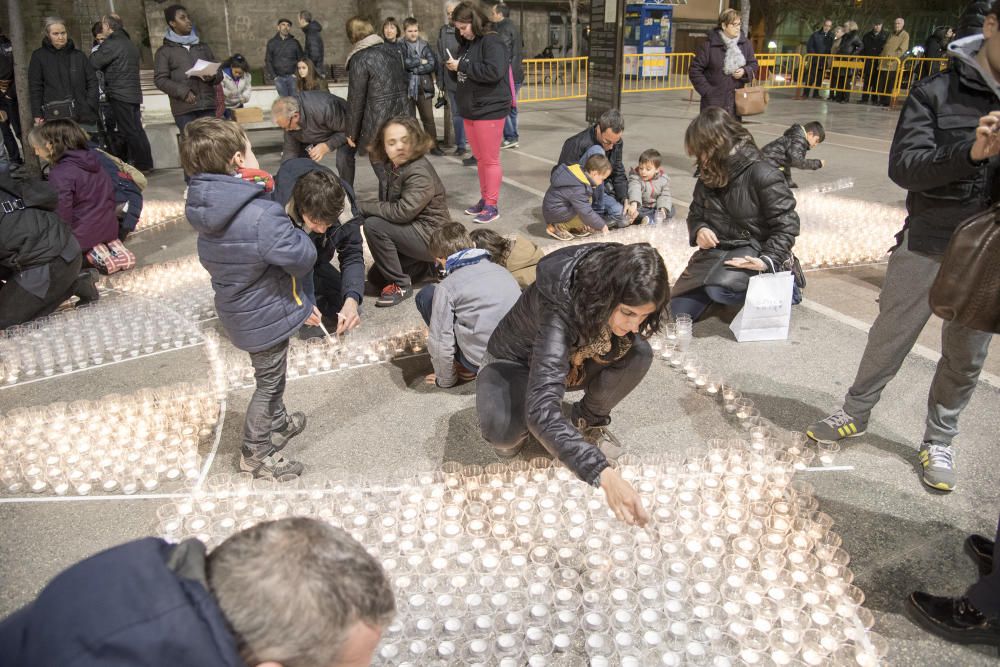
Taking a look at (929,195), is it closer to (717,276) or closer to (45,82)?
(717,276)

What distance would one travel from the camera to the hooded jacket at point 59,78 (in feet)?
25.0

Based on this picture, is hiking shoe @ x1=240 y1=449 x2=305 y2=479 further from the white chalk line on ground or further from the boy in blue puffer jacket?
the white chalk line on ground

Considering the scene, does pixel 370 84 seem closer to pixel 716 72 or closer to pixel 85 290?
pixel 85 290

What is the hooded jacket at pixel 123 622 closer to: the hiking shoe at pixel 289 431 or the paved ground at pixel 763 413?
the paved ground at pixel 763 413

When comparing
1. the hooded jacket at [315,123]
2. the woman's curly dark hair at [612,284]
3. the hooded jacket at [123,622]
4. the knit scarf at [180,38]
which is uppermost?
the knit scarf at [180,38]

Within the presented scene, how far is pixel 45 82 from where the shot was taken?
25.3ft

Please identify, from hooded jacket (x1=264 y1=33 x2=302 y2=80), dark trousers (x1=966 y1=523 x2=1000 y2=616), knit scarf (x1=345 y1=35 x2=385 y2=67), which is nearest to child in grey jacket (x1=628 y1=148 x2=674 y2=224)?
knit scarf (x1=345 y1=35 x2=385 y2=67)

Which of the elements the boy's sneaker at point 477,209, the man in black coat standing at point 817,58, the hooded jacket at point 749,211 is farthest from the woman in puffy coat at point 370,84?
the man in black coat standing at point 817,58

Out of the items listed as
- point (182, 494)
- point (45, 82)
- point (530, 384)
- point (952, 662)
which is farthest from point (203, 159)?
point (45, 82)

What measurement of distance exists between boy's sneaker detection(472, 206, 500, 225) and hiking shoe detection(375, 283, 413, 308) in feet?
5.86

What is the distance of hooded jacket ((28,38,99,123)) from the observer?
300 inches

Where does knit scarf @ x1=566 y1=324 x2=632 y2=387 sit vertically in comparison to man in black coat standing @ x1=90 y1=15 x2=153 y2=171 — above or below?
below

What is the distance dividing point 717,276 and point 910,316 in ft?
4.96

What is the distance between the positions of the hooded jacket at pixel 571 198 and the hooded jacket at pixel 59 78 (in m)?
5.59
